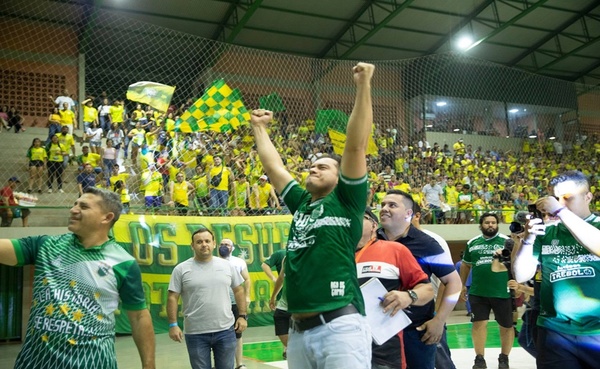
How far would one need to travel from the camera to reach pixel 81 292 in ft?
9.97

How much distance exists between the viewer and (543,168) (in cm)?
2284

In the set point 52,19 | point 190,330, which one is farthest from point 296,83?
point 190,330

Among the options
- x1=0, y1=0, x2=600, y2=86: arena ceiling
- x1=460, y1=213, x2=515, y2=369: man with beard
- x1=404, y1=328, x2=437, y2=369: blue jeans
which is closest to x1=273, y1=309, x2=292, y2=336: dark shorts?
x1=460, y1=213, x2=515, y2=369: man with beard

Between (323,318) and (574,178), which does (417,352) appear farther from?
(323,318)

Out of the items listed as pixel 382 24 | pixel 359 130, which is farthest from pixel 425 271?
pixel 382 24

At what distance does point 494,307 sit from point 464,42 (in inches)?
659

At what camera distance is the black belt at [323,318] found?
274cm

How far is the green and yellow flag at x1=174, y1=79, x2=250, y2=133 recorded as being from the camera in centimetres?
1280

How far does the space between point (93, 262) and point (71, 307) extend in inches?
10.3

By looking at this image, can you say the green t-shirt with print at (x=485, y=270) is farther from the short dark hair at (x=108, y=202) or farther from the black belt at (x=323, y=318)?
the short dark hair at (x=108, y=202)

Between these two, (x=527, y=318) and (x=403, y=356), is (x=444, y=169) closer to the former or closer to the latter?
(x=527, y=318)

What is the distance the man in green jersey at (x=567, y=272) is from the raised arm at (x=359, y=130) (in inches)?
57.8

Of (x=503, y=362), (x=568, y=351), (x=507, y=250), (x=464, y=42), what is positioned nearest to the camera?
(x=568, y=351)

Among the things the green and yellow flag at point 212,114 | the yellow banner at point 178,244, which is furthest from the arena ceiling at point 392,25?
the yellow banner at point 178,244
